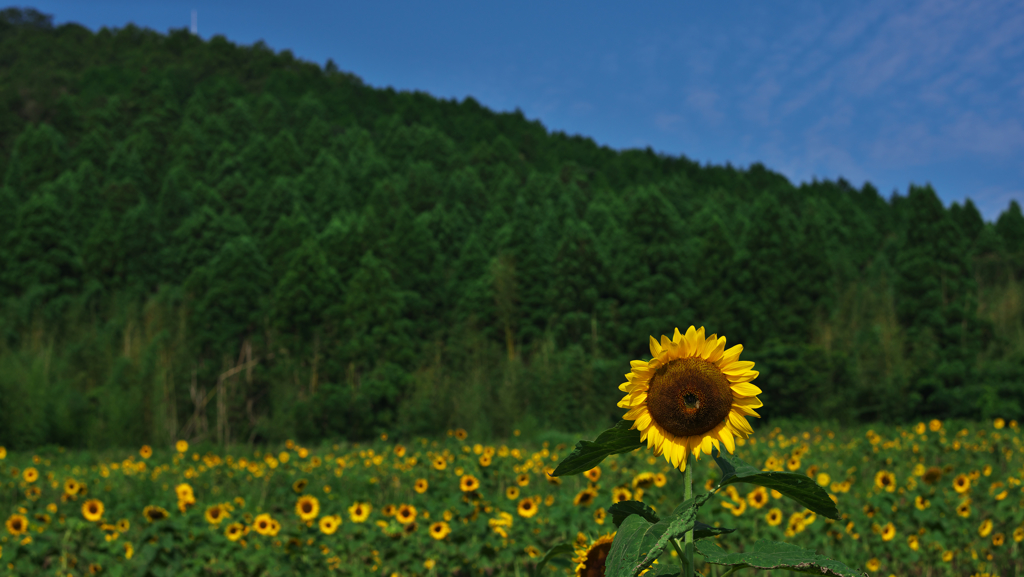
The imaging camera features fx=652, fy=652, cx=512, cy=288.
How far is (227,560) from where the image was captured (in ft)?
11.1

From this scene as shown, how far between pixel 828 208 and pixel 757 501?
40.4 meters

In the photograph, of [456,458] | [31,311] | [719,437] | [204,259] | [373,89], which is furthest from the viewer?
[373,89]

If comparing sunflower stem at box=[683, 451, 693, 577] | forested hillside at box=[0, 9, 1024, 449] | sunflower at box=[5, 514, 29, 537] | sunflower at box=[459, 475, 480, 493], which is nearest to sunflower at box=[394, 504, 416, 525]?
sunflower at box=[459, 475, 480, 493]

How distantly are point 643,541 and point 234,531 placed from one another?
3.13 m

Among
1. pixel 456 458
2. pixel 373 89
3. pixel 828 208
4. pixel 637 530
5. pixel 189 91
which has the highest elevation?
pixel 373 89

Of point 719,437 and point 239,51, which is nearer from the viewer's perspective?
point 719,437

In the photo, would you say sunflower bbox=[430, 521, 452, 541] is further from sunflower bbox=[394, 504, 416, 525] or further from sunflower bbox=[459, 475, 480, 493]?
sunflower bbox=[459, 475, 480, 493]

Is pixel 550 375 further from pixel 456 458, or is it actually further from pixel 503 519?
pixel 503 519

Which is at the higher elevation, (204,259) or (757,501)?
(204,259)

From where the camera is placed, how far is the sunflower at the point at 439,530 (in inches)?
126

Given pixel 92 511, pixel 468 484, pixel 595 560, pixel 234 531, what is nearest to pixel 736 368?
pixel 595 560

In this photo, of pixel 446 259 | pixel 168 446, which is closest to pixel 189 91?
pixel 446 259

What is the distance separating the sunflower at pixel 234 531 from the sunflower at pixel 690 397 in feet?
9.65

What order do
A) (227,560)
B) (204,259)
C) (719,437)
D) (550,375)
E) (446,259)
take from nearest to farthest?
(719,437) < (227,560) < (550,375) < (204,259) < (446,259)
